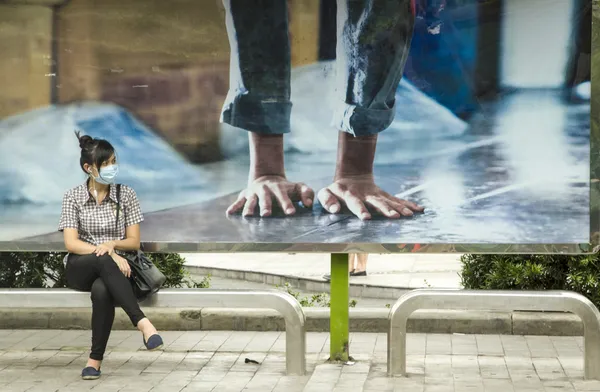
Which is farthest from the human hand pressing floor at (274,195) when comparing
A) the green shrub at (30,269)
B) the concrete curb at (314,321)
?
the green shrub at (30,269)

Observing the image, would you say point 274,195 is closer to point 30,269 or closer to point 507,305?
point 507,305

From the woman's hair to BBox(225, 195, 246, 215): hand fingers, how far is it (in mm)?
790

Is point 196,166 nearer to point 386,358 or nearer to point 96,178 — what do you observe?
point 96,178

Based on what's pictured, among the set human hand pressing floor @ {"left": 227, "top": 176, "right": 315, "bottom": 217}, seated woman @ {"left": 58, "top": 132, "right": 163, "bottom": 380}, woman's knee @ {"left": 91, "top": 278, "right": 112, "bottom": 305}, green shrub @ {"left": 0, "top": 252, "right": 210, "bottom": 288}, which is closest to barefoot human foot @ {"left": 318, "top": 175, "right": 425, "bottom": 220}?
human hand pressing floor @ {"left": 227, "top": 176, "right": 315, "bottom": 217}

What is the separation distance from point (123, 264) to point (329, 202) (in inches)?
50.8

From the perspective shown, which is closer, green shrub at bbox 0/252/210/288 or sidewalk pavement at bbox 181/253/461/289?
green shrub at bbox 0/252/210/288

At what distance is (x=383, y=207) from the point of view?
6754mm

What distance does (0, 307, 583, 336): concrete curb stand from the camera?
7.91 metres

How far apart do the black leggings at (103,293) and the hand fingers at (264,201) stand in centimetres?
93

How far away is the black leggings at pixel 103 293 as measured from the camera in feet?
21.5

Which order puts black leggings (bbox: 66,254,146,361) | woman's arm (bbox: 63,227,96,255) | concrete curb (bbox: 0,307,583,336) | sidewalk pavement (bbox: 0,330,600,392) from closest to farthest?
sidewalk pavement (bbox: 0,330,600,392) → black leggings (bbox: 66,254,146,361) → woman's arm (bbox: 63,227,96,255) → concrete curb (bbox: 0,307,583,336)

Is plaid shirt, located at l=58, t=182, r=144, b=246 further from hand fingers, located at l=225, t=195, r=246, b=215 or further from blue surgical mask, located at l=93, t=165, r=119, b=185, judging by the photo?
hand fingers, located at l=225, t=195, r=246, b=215

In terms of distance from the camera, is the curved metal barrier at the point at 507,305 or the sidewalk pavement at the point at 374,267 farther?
the sidewalk pavement at the point at 374,267

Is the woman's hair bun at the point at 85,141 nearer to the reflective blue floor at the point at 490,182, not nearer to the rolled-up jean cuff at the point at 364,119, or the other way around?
the reflective blue floor at the point at 490,182
